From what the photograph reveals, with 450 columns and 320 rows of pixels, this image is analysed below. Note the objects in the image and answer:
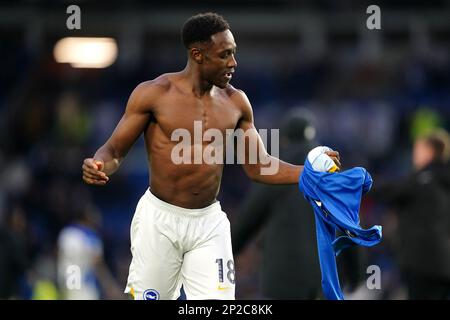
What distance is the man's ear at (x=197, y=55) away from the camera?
6.93 metres

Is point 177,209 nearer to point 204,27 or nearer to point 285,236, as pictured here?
point 204,27

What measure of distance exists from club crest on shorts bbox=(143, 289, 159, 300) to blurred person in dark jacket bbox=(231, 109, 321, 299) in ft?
6.96

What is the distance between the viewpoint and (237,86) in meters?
21.0

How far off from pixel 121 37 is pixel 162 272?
1687 cm

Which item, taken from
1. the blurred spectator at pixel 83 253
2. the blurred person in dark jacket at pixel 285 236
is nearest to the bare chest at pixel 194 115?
the blurred person in dark jacket at pixel 285 236

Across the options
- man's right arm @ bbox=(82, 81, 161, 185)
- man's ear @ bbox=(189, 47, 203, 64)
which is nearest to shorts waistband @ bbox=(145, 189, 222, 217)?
man's right arm @ bbox=(82, 81, 161, 185)

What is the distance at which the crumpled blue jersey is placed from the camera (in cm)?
666

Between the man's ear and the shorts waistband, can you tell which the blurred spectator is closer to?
the shorts waistband

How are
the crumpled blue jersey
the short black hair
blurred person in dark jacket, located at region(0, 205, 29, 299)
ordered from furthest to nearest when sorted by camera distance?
blurred person in dark jacket, located at region(0, 205, 29, 299) < the short black hair < the crumpled blue jersey

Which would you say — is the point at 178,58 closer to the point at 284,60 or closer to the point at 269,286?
the point at 284,60

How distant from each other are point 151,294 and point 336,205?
1.39m

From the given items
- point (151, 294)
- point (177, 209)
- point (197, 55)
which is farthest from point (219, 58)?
point (151, 294)

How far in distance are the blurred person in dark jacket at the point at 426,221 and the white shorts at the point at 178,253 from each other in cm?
346

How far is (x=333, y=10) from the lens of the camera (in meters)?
23.4
